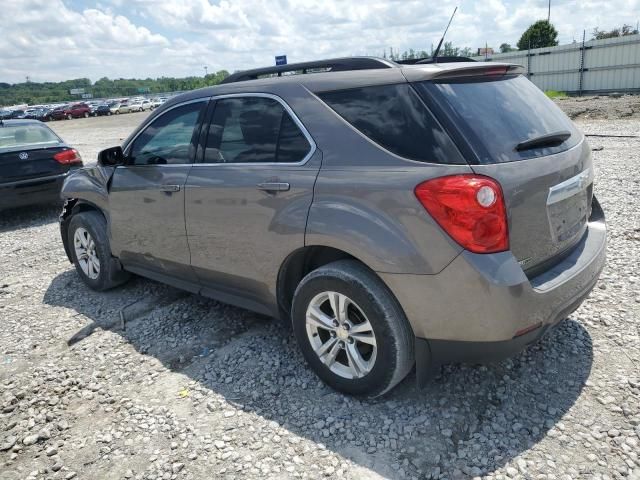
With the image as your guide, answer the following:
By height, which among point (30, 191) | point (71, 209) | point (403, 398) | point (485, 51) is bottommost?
point (403, 398)

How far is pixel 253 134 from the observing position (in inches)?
132

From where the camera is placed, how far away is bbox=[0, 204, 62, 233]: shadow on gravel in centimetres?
823

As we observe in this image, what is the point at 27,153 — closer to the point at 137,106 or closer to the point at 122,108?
the point at 122,108

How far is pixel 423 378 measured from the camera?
274 centimetres

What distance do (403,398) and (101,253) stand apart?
319cm

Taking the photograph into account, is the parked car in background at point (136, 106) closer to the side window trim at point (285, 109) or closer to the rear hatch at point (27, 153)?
the rear hatch at point (27, 153)

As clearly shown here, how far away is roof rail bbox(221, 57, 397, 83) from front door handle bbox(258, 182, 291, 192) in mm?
802

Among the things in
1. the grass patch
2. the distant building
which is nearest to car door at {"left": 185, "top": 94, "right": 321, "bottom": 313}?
the grass patch

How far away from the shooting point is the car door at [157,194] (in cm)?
381

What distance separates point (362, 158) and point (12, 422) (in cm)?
262

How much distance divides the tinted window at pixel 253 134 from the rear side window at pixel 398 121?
34 cm

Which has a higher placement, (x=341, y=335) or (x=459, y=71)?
(x=459, y=71)

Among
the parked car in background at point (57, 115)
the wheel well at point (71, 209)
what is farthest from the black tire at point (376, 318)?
the parked car in background at point (57, 115)

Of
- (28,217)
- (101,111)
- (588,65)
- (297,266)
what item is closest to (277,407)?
(297,266)
